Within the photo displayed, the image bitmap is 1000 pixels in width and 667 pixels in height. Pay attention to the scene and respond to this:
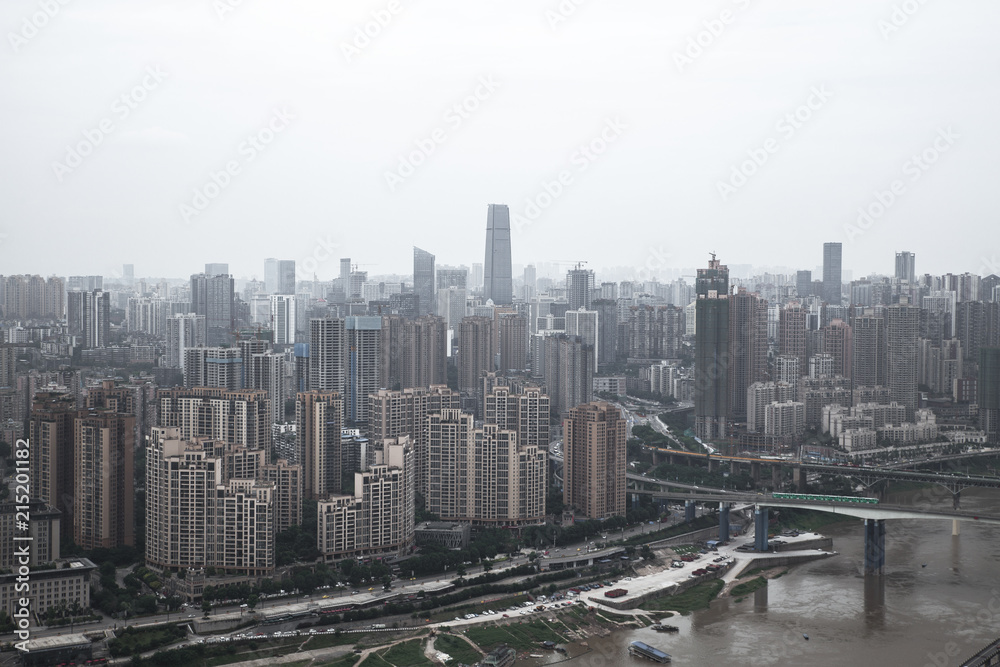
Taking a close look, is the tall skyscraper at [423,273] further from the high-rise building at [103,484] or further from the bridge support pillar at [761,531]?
the high-rise building at [103,484]

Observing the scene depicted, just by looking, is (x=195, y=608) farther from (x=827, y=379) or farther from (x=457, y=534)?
(x=827, y=379)

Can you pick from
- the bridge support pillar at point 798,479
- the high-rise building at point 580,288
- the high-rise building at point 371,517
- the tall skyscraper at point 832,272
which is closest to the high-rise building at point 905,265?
the tall skyscraper at point 832,272

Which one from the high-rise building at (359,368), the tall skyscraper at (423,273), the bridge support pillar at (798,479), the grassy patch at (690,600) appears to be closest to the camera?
the grassy patch at (690,600)

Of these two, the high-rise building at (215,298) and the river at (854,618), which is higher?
the high-rise building at (215,298)

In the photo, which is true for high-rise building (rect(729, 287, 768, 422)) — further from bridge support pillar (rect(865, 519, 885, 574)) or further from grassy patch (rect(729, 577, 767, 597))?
grassy patch (rect(729, 577, 767, 597))

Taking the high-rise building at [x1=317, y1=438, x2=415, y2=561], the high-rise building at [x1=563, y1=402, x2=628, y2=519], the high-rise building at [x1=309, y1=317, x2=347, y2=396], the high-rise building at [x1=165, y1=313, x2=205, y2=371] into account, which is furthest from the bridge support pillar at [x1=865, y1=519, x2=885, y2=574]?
the high-rise building at [x1=165, y1=313, x2=205, y2=371]
